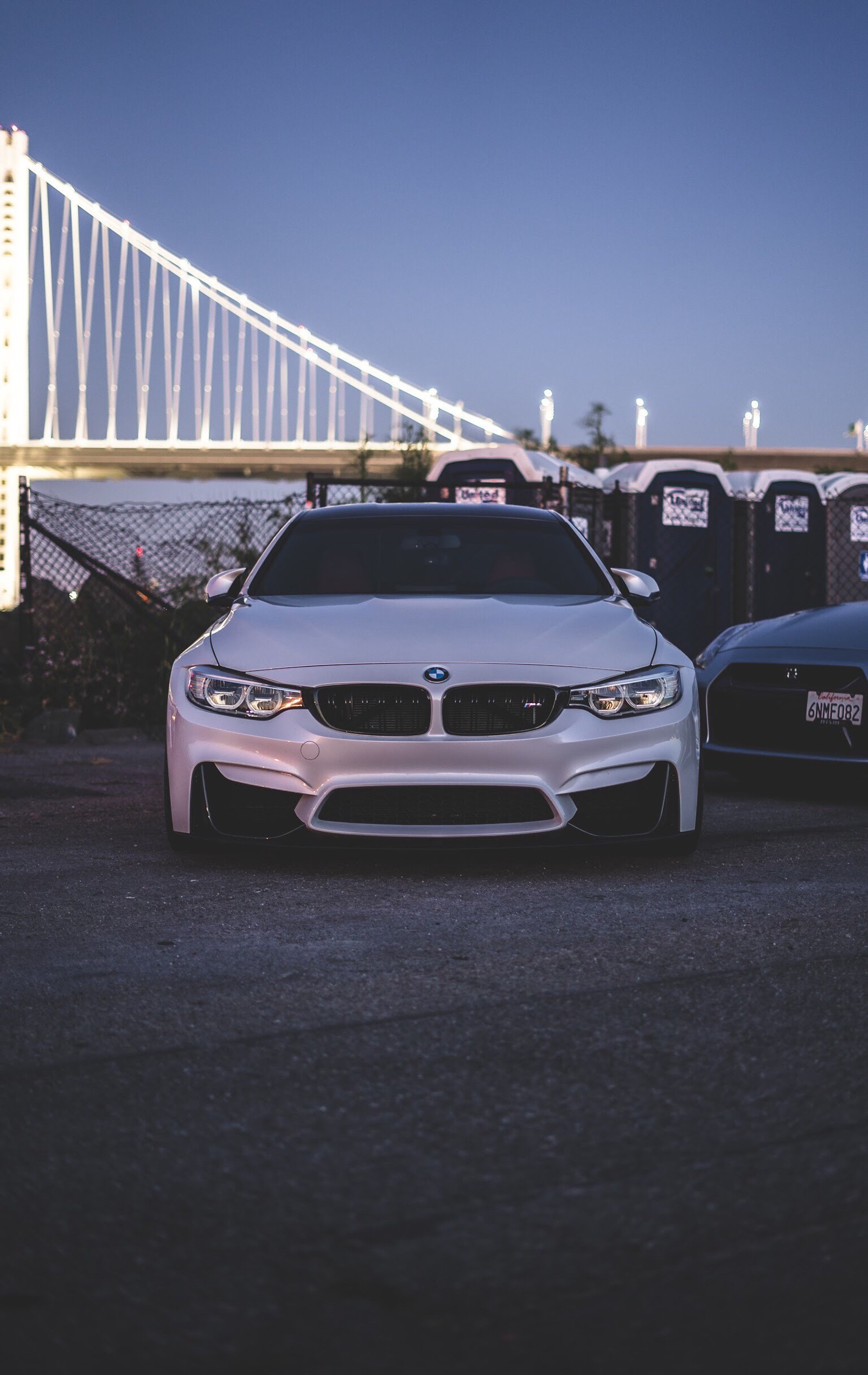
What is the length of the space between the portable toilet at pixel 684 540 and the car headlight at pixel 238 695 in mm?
10600

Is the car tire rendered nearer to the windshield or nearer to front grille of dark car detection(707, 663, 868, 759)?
the windshield

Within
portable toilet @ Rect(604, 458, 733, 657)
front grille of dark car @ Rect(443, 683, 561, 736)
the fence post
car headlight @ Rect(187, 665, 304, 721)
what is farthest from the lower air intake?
portable toilet @ Rect(604, 458, 733, 657)

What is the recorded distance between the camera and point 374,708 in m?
4.54

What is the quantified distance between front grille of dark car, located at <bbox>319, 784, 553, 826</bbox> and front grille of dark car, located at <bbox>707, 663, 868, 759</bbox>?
2348 millimetres

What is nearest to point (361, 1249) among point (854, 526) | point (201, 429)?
point (854, 526)

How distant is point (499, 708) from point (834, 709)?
242cm

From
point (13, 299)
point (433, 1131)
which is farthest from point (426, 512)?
point (13, 299)

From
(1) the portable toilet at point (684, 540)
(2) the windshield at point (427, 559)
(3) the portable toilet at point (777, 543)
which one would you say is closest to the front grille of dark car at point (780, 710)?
(2) the windshield at point (427, 559)

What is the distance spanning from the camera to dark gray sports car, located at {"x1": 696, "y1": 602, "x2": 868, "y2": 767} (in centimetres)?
637

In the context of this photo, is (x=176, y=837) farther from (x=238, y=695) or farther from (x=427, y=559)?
(x=427, y=559)

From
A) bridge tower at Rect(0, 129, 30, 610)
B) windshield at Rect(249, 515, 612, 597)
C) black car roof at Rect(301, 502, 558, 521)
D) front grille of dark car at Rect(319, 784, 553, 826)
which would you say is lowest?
front grille of dark car at Rect(319, 784, 553, 826)

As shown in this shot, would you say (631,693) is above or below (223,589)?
below

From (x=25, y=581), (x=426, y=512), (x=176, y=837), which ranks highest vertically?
(x=426, y=512)

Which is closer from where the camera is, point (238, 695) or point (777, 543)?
point (238, 695)
